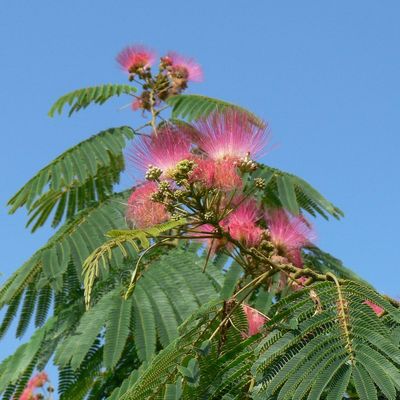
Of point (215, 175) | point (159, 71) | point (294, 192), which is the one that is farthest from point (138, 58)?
point (215, 175)

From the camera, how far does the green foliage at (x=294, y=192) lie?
4.34 m

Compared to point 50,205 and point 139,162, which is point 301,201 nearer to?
point 50,205

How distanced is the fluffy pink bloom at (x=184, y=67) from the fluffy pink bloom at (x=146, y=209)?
304cm

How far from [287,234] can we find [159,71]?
116 inches

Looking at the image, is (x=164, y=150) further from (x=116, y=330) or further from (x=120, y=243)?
(x=116, y=330)

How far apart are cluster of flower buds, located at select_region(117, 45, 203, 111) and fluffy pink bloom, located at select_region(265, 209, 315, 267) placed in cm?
265

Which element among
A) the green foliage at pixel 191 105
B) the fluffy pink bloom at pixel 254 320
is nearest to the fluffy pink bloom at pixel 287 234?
the fluffy pink bloom at pixel 254 320

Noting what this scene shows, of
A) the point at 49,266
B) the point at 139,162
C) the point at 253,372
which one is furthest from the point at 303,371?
the point at 49,266

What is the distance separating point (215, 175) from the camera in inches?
84.3

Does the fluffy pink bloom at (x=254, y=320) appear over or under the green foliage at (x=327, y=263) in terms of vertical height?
under

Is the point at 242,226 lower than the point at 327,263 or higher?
lower

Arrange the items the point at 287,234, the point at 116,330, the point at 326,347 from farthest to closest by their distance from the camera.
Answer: the point at 116,330, the point at 287,234, the point at 326,347

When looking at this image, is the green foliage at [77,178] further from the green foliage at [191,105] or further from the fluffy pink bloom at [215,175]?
the fluffy pink bloom at [215,175]

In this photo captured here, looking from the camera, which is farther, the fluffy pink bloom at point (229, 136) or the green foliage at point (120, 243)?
the fluffy pink bloom at point (229, 136)
